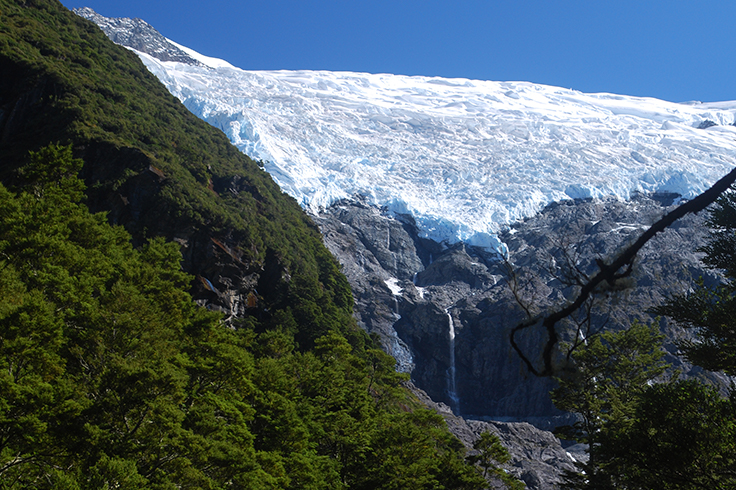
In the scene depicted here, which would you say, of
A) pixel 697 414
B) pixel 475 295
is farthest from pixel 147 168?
pixel 475 295

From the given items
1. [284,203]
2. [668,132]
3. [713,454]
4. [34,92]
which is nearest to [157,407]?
[713,454]

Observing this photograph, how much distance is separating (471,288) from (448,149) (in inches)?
1716

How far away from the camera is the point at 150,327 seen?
68.6ft

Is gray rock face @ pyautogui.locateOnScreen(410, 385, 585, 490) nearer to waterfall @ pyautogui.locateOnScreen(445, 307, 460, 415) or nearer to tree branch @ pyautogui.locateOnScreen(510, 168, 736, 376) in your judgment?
waterfall @ pyautogui.locateOnScreen(445, 307, 460, 415)

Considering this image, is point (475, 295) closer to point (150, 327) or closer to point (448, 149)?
point (448, 149)

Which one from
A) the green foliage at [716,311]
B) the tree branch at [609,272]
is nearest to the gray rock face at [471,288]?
the green foliage at [716,311]

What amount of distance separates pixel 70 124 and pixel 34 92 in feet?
22.9

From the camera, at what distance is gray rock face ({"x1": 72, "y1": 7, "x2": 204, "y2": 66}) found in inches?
6634

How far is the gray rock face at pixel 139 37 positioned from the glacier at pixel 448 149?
32.4 metres

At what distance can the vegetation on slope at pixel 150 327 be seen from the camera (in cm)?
1548

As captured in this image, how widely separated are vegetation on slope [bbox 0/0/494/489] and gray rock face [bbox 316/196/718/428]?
2622 cm

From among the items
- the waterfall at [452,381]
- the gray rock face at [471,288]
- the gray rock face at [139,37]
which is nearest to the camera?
the waterfall at [452,381]

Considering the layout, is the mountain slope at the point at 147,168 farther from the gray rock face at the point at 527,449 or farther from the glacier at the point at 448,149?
the glacier at the point at 448,149

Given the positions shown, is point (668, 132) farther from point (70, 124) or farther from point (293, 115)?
point (70, 124)
